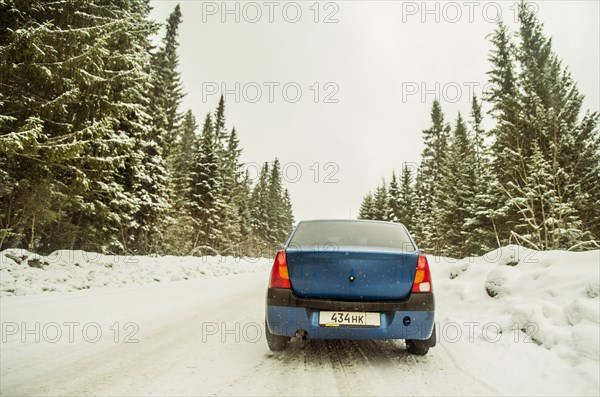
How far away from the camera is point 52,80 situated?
7973mm

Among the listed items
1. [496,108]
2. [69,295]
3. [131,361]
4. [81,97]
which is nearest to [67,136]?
[81,97]

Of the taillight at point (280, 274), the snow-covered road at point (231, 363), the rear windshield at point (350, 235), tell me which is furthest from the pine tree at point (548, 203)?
the taillight at point (280, 274)

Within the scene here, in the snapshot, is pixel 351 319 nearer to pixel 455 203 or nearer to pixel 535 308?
pixel 535 308

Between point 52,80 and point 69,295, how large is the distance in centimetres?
481

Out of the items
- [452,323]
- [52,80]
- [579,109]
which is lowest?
[452,323]

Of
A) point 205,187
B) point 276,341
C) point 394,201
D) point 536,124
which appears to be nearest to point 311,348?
point 276,341

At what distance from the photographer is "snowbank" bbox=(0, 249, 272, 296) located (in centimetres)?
763

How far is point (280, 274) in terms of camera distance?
12.3 feet

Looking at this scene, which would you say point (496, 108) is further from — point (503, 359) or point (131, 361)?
point (131, 361)

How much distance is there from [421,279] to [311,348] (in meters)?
1.61

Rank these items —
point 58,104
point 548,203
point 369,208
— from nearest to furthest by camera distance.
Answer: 1. point 58,104
2. point 548,203
3. point 369,208

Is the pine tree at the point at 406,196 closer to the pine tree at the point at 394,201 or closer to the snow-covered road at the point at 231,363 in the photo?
the pine tree at the point at 394,201

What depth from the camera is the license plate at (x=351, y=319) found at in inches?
137

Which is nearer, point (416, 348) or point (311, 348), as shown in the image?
point (416, 348)
